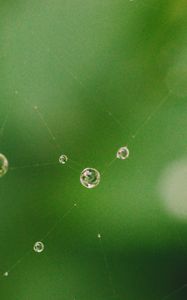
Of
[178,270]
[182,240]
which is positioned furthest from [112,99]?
[178,270]

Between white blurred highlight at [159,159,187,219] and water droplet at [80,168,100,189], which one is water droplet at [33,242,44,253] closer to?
water droplet at [80,168,100,189]

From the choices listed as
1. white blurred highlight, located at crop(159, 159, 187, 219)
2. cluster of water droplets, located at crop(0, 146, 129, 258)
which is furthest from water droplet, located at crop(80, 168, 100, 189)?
white blurred highlight, located at crop(159, 159, 187, 219)

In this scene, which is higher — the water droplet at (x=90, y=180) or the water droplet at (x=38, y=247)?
the water droplet at (x=90, y=180)

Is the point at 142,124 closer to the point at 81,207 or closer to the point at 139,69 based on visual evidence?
the point at 139,69

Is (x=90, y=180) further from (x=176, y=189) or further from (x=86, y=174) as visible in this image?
(x=176, y=189)

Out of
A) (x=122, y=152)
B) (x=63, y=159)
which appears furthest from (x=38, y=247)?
(x=122, y=152)

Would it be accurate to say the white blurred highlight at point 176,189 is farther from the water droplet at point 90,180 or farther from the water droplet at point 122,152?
the water droplet at point 90,180

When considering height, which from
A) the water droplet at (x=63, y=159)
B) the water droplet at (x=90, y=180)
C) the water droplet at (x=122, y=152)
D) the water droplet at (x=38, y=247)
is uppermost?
the water droplet at (x=63, y=159)

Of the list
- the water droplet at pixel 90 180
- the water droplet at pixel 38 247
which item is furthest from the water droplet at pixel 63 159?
the water droplet at pixel 38 247
